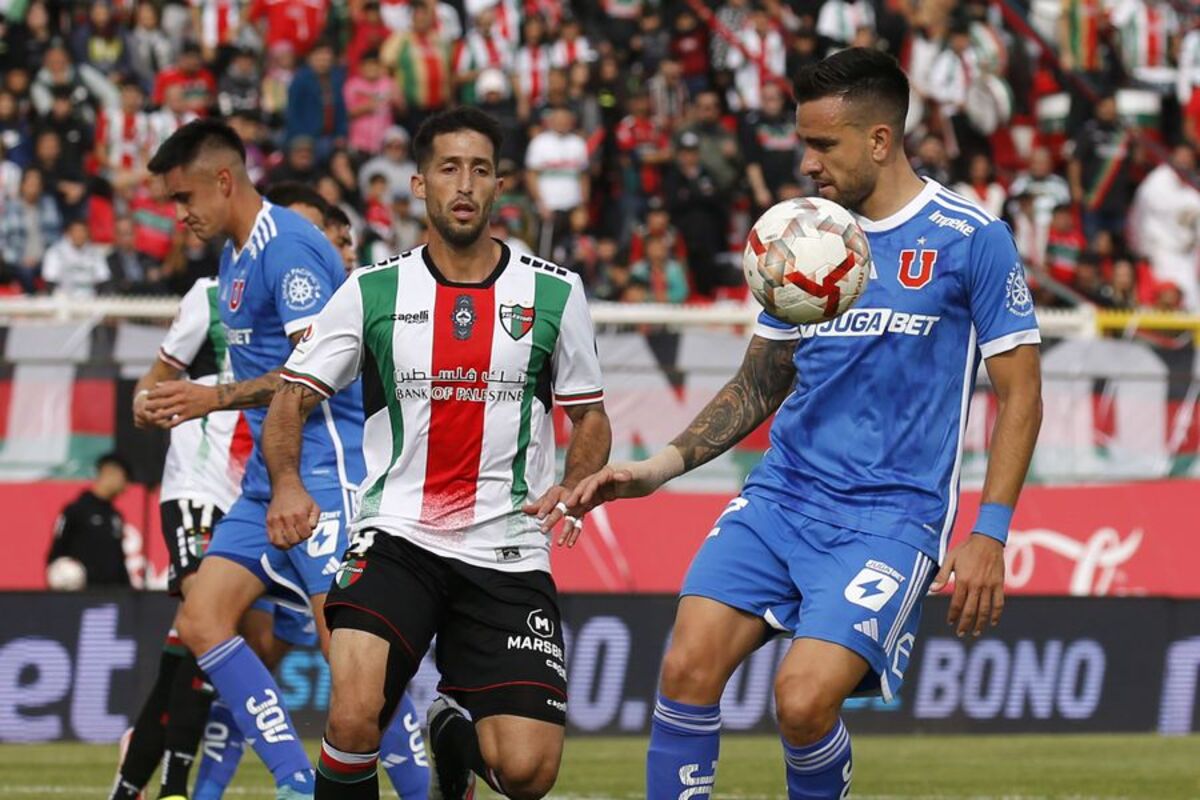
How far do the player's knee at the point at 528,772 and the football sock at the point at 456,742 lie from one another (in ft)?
1.04

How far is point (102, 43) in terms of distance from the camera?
2078 centimetres

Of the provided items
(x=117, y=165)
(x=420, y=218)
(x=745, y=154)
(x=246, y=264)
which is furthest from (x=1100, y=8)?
(x=246, y=264)

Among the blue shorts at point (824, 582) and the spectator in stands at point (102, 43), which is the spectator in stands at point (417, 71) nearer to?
the spectator in stands at point (102, 43)

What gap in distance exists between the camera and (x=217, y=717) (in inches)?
348

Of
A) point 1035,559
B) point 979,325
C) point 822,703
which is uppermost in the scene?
point 979,325

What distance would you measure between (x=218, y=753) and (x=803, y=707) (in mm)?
3251

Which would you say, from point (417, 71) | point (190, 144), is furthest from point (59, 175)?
point (190, 144)

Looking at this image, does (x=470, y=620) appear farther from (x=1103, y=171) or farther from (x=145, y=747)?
(x=1103, y=171)

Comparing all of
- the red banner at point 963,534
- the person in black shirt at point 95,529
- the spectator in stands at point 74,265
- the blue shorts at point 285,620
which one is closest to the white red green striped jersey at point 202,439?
the blue shorts at point 285,620

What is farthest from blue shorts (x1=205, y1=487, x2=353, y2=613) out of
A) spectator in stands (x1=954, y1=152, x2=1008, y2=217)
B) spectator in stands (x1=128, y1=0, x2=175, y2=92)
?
spectator in stands (x1=128, y1=0, x2=175, y2=92)

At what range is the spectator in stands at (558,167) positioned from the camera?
65.0 feet

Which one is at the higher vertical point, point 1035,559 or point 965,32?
point 965,32

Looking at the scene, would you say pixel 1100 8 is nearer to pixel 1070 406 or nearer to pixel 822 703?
pixel 1070 406

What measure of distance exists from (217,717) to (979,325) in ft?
12.4
